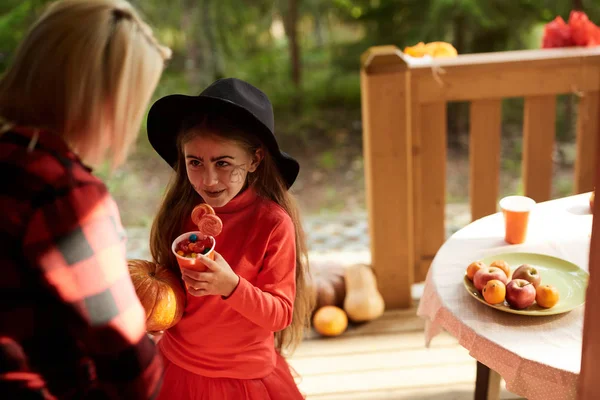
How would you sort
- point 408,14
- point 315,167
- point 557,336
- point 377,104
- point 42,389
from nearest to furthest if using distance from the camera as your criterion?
point 42,389
point 557,336
point 377,104
point 408,14
point 315,167

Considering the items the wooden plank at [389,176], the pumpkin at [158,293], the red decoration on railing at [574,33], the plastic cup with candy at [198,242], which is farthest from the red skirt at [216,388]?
the red decoration on railing at [574,33]

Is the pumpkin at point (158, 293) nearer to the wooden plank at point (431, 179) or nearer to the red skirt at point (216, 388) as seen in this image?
the red skirt at point (216, 388)

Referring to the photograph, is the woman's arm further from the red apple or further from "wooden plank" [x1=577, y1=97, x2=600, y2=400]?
the red apple

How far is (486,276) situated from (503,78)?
5.30 ft

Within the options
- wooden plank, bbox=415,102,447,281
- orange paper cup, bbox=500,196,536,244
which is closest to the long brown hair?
orange paper cup, bbox=500,196,536,244

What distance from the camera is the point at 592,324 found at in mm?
1125

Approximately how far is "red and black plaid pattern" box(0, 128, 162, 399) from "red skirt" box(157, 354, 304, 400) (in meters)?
0.72

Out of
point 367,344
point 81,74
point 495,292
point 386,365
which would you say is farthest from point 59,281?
point 367,344

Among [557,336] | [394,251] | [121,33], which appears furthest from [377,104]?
[121,33]

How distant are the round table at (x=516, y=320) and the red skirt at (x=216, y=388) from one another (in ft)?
1.76

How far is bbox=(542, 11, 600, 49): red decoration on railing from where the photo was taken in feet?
10.6

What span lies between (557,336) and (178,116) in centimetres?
123

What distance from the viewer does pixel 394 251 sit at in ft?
11.4

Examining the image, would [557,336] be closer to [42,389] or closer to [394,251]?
[42,389]
